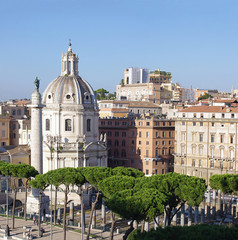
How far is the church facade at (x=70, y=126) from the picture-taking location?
267 feet

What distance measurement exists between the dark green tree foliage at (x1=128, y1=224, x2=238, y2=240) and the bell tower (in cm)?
5835

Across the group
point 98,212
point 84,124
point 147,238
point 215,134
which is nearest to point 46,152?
point 84,124

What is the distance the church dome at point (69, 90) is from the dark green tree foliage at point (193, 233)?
2116 inches

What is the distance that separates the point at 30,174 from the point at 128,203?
77.0 ft

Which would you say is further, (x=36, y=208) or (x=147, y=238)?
(x=36, y=208)

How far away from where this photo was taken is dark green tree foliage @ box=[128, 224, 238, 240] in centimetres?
2998

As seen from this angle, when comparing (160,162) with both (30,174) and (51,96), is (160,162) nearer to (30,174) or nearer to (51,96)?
(51,96)

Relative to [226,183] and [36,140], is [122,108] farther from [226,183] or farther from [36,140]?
[226,183]

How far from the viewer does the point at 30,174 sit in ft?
202

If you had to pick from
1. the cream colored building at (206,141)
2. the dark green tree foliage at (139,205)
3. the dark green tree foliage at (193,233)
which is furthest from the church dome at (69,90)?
the dark green tree foliage at (193,233)

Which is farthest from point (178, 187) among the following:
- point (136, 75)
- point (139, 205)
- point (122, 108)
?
point (136, 75)

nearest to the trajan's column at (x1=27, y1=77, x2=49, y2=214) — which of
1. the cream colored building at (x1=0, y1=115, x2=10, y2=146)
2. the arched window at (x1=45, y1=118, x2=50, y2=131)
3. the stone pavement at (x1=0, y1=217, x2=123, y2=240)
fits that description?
the stone pavement at (x1=0, y1=217, x2=123, y2=240)

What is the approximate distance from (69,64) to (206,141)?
2762 cm

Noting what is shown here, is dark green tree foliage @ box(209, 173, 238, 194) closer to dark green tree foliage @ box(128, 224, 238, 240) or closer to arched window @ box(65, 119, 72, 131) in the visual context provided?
dark green tree foliage @ box(128, 224, 238, 240)
